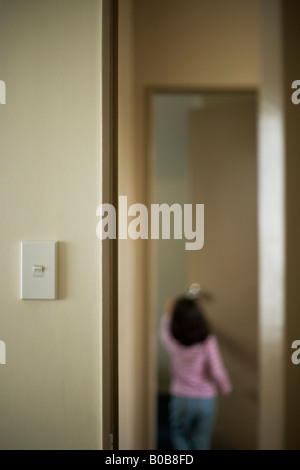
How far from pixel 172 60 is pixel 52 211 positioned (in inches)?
45.8

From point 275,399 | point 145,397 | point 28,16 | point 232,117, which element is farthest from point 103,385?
point 232,117

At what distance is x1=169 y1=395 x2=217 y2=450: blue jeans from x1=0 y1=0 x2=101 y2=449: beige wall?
1.14 m

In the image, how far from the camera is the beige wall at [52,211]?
27.0 inches

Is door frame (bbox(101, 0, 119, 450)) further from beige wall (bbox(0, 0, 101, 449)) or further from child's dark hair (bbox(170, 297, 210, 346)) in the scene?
child's dark hair (bbox(170, 297, 210, 346))

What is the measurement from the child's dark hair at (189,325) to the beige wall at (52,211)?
1.06 metres

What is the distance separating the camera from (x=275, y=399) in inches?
31.1

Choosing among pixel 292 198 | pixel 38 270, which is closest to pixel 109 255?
pixel 38 270

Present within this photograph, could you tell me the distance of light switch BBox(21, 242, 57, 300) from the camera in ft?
2.23

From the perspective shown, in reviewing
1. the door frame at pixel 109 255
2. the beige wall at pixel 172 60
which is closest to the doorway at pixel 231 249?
the beige wall at pixel 172 60

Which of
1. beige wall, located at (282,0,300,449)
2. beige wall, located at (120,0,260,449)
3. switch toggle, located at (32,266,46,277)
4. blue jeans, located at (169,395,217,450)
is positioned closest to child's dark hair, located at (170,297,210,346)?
beige wall, located at (120,0,260,449)

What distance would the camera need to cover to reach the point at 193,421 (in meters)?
1.76

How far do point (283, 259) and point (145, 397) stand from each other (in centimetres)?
110

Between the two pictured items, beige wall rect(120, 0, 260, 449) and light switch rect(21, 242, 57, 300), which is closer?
light switch rect(21, 242, 57, 300)
